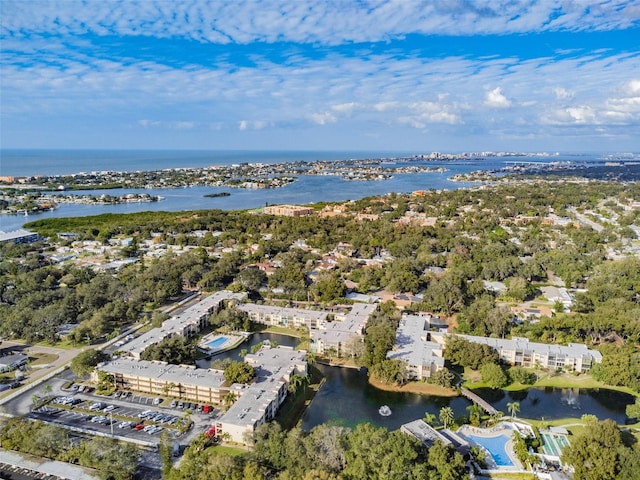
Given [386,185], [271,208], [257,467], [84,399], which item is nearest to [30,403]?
[84,399]

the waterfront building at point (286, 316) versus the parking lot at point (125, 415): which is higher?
the waterfront building at point (286, 316)

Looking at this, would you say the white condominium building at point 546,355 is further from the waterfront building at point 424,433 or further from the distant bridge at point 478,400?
the waterfront building at point 424,433

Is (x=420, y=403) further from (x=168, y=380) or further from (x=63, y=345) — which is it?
(x=63, y=345)

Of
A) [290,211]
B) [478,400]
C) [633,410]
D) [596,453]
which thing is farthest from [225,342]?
[290,211]

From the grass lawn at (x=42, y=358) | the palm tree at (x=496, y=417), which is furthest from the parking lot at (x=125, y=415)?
the palm tree at (x=496, y=417)

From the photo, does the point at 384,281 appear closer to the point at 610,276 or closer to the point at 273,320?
the point at 273,320
